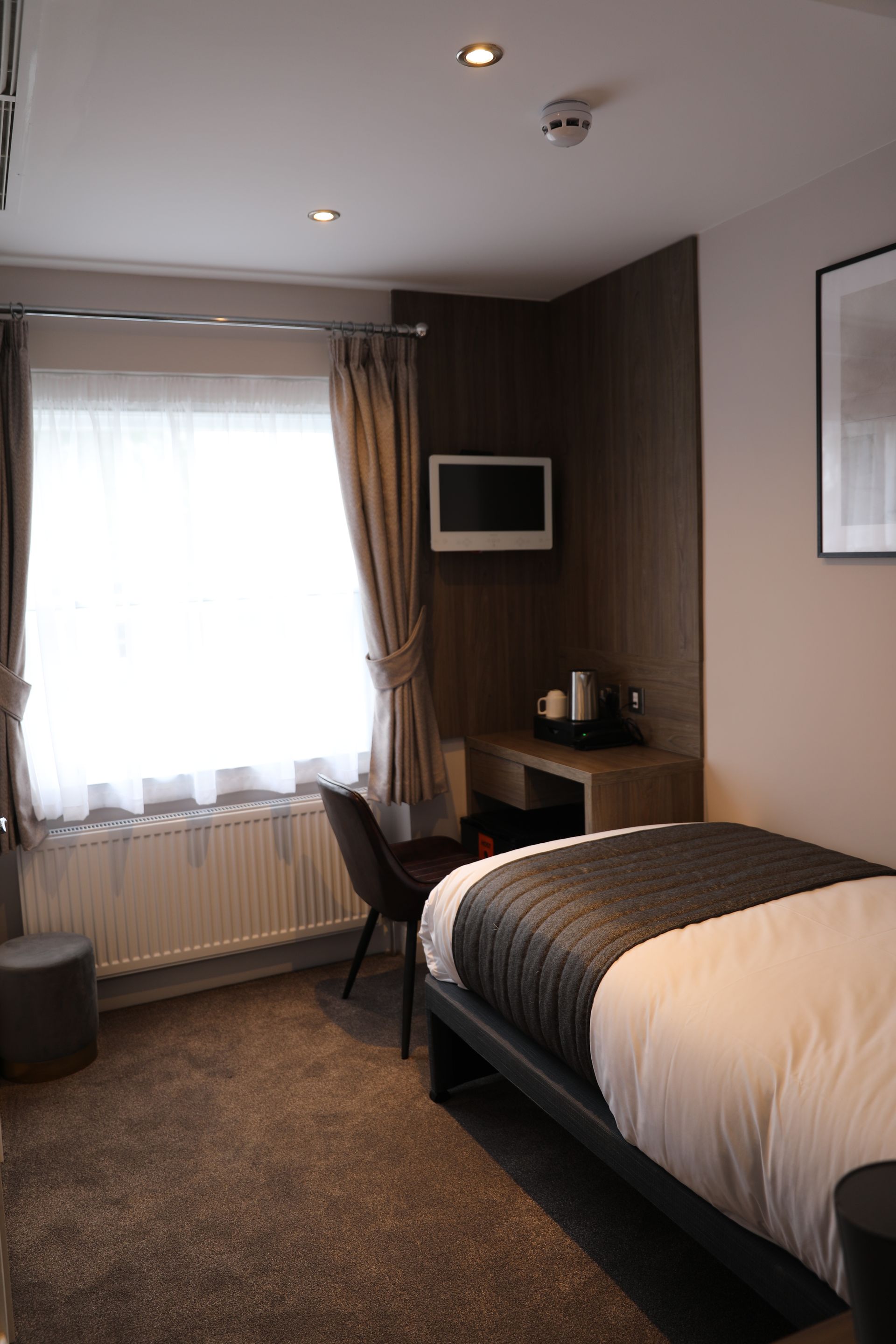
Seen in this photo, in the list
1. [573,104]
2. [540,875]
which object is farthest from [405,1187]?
[573,104]

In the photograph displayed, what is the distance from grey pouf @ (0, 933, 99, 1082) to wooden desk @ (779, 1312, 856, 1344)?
9.26ft

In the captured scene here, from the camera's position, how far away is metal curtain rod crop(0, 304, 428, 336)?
3.39 m

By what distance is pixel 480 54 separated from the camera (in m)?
2.12

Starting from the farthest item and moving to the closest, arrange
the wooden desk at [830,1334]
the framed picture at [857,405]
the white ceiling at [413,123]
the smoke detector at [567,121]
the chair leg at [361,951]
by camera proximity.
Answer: the chair leg at [361,951]
the framed picture at [857,405]
the smoke detector at [567,121]
the white ceiling at [413,123]
the wooden desk at [830,1334]

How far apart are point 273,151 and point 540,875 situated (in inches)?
80.7

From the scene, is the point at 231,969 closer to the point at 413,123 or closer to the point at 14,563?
the point at 14,563

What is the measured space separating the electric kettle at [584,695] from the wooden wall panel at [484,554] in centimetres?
→ 49

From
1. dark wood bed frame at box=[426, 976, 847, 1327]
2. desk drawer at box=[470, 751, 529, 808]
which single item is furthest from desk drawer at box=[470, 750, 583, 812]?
dark wood bed frame at box=[426, 976, 847, 1327]

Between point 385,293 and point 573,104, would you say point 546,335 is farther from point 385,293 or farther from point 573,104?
point 573,104

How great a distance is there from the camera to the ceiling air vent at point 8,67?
5.42 ft

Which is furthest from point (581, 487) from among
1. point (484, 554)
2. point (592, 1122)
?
point (592, 1122)

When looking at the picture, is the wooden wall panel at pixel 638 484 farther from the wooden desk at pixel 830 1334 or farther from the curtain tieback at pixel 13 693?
the wooden desk at pixel 830 1334

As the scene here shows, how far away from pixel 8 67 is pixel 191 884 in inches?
107

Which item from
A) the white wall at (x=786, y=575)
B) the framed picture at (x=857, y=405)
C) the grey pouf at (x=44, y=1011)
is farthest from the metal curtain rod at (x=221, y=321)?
the grey pouf at (x=44, y=1011)
